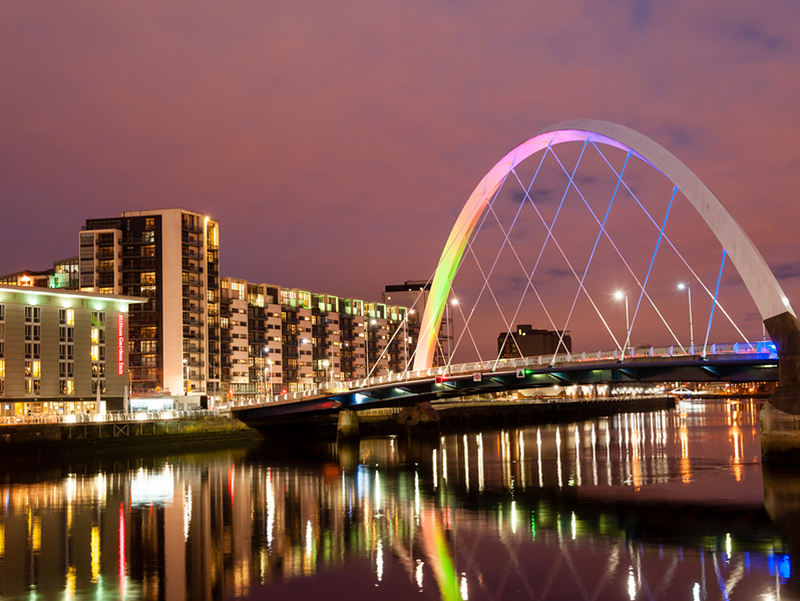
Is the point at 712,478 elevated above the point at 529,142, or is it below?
below

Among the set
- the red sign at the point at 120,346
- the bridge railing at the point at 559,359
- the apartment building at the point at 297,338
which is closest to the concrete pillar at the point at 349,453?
the bridge railing at the point at 559,359

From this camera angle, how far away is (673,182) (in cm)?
4972

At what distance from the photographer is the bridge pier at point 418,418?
9795 cm

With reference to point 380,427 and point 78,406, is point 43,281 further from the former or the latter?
point 380,427

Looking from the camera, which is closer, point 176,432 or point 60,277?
point 176,432

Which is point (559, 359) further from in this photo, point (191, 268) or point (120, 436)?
point (191, 268)

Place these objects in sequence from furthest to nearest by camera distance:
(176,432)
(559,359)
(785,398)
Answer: (176,432) → (559,359) → (785,398)

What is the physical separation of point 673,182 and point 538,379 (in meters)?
17.8

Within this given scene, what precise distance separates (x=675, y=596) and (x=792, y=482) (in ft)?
79.8

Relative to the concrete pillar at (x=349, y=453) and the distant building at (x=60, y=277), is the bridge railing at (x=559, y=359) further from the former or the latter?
the distant building at (x=60, y=277)

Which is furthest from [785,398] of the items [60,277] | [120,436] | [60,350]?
[60,277]

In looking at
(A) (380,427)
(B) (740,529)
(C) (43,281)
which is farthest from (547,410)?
(B) (740,529)

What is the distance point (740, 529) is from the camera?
28281 millimetres

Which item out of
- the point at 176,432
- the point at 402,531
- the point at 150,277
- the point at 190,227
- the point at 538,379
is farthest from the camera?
the point at 190,227
